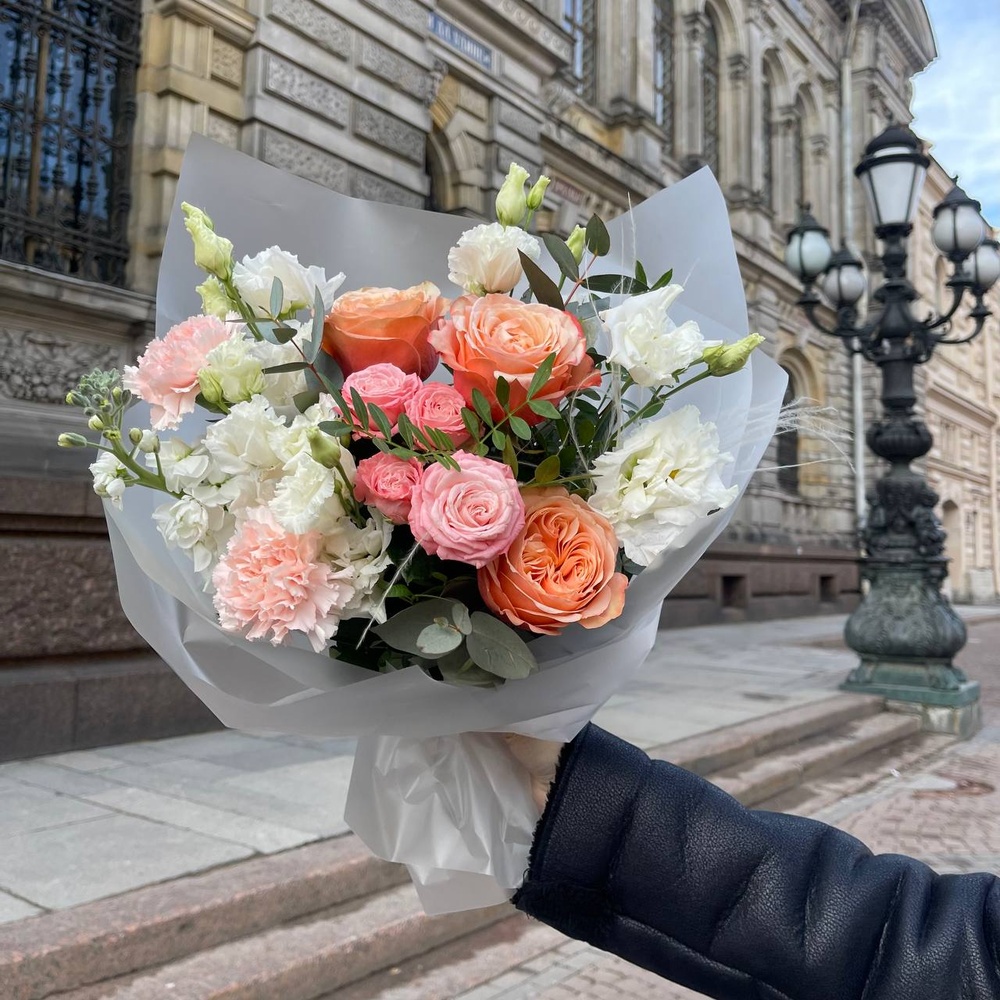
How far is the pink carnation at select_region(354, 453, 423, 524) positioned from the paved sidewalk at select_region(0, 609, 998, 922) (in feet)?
8.06

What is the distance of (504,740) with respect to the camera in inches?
51.5

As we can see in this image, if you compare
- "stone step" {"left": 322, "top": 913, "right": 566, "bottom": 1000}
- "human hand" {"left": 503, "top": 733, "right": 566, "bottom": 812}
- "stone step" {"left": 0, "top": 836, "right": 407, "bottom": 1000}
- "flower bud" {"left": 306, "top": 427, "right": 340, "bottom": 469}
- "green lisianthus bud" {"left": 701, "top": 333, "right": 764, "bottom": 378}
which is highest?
"green lisianthus bud" {"left": 701, "top": 333, "right": 764, "bottom": 378}

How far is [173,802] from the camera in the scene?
13.5ft

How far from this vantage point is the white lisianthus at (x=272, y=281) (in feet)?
4.07

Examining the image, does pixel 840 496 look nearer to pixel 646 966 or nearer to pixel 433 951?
pixel 433 951

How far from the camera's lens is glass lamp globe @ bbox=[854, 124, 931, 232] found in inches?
301

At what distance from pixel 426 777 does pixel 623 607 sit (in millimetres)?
425

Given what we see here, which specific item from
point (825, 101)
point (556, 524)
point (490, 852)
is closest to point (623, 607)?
point (556, 524)

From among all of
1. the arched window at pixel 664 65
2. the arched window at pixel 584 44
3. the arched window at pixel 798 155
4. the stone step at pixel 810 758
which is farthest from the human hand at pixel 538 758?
the arched window at pixel 798 155

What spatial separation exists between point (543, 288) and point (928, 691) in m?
7.50

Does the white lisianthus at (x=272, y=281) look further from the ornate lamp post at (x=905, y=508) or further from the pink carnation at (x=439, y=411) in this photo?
the ornate lamp post at (x=905, y=508)

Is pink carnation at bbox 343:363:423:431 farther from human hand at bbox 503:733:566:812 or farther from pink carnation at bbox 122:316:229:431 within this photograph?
human hand at bbox 503:733:566:812

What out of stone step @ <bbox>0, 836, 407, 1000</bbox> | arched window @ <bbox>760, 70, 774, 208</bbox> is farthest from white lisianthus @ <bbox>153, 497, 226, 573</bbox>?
arched window @ <bbox>760, 70, 774, 208</bbox>

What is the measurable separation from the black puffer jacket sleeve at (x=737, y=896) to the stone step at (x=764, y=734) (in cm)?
341
